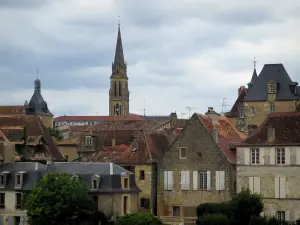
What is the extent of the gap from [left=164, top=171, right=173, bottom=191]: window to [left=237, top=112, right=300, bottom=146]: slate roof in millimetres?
8808

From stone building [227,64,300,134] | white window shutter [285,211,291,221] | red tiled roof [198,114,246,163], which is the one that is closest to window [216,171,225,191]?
red tiled roof [198,114,246,163]

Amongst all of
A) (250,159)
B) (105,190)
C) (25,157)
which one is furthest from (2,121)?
(250,159)

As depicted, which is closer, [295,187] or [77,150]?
[295,187]

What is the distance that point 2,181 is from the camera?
80875 millimetres

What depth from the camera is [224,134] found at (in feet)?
277

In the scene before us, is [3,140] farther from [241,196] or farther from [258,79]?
[258,79]

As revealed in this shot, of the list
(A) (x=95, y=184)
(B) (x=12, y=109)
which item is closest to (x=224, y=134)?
(A) (x=95, y=184)

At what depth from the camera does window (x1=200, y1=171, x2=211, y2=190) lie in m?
80.4

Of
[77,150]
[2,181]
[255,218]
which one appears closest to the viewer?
[255,218]

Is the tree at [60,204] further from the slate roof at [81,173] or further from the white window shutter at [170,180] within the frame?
the white window shutter at [170,180]

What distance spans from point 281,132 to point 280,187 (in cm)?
494

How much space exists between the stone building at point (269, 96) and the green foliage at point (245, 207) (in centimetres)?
4336

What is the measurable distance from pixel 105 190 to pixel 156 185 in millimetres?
8004

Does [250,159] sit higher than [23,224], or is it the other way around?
[250,159]
